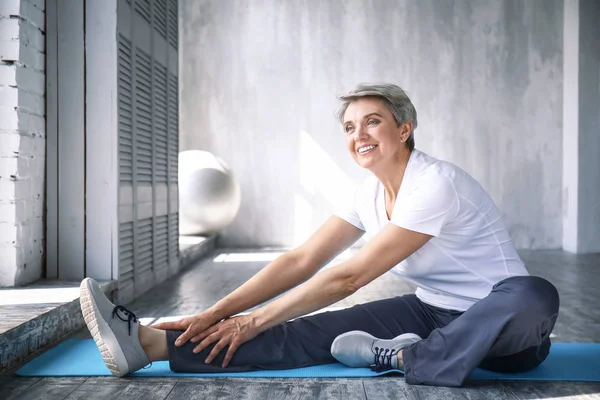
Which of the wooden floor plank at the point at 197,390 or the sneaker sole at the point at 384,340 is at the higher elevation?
the sneaker sole at the point at 384,340

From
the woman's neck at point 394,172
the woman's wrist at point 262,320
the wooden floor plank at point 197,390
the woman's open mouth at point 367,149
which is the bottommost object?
the wooden floor plank at point 197,390

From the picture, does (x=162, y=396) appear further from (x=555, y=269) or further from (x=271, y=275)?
(x=555, y=269)

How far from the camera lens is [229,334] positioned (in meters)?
1.88

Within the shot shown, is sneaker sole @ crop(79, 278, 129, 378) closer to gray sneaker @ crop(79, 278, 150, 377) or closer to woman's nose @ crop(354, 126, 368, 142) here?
gray sneaker @ crop(79, 278, 150, 377)

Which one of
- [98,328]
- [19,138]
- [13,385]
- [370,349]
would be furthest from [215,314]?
[19,138]

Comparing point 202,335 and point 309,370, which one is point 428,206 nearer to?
point 309,370

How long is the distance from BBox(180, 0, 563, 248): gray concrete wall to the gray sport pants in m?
4.63

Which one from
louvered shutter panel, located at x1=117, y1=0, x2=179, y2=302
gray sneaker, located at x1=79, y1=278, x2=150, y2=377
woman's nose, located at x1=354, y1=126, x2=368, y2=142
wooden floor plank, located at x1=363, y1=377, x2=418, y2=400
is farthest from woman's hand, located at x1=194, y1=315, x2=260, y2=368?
louvered shutter panel, located at x1=117, y1=0, x2=179, y2=302

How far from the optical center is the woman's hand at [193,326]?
6.16ft

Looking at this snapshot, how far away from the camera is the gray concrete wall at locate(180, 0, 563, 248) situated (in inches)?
261

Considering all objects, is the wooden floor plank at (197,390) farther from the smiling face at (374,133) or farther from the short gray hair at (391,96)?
the short gray hair at (391,96)

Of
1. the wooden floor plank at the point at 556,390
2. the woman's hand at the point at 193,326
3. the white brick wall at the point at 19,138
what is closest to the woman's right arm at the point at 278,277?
the woman's hand at the point at 193,326

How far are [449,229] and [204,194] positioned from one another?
13.5 ft

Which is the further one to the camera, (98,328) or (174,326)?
(174,326)
